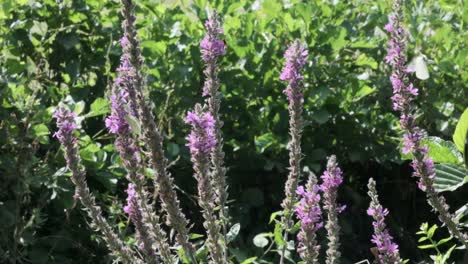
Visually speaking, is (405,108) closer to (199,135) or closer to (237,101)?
(199,135)

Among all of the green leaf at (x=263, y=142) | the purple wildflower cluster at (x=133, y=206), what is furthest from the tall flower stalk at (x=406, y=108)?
the green leaf at (x=263, y=142)

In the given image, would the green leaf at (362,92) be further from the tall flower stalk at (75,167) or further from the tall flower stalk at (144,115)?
the tall flower stalk at (144,115)

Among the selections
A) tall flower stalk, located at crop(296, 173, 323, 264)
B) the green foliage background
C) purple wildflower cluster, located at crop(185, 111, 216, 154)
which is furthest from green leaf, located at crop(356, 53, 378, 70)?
purple wildflower cluster, located at crop(185, 111, 216, 154)

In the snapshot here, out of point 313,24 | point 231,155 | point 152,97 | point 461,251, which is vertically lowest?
point 461,251

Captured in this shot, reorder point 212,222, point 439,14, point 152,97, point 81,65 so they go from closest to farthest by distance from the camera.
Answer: point 212,222 → point 152,97 → point 81,65 → point 439,14

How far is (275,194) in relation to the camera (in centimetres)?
402

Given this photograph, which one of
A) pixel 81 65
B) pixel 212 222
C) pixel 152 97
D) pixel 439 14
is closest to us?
pixel 212 222

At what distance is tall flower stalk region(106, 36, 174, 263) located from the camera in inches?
78.2

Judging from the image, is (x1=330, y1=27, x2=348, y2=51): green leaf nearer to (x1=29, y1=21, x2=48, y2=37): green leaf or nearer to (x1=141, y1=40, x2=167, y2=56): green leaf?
(x1=141, y1=40, x2=167, y2=56): green leaf

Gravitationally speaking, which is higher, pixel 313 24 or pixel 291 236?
pixel 313 24

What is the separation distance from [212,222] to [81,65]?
217 centimetres

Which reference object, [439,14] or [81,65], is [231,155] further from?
[439,14]

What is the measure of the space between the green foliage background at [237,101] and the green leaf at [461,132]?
1.47 m

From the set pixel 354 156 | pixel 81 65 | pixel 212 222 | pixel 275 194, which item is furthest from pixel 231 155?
pixel 212 222
